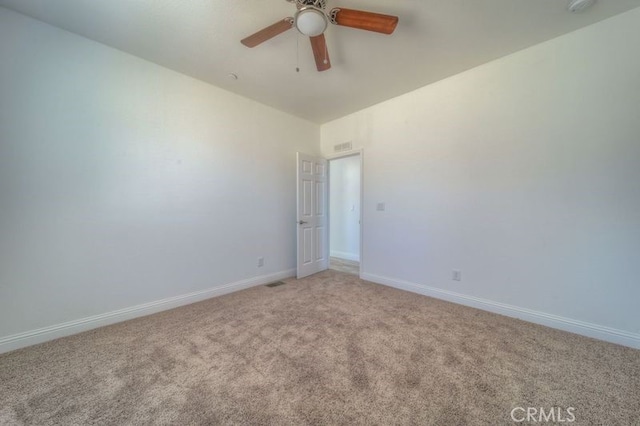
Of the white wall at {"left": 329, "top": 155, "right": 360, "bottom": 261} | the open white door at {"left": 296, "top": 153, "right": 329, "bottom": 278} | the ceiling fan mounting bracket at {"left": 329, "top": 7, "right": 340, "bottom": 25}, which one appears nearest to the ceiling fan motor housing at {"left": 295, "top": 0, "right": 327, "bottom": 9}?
the ceiling fan mounting bracket at {"left": 329, "top": 7, "right": 340, "bottom": 25}

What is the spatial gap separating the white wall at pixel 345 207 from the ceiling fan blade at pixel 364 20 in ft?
12.1

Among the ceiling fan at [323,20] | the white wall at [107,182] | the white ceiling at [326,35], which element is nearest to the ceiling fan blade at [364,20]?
the ceiling fan at [323,20]

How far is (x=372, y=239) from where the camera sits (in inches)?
144

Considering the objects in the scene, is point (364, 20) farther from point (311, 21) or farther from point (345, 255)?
point (345, 255)

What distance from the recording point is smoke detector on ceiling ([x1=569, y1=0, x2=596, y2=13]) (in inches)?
69.4

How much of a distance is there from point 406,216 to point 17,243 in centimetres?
402

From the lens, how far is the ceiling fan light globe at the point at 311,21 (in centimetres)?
154

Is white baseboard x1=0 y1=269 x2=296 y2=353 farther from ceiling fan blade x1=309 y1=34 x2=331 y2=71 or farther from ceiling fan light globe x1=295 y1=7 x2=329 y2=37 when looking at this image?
ceiling fan light globe x1=295 y1=7 x2=329 y2=37

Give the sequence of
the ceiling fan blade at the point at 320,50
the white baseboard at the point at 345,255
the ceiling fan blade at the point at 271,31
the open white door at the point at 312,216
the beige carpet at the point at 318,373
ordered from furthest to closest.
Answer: the white baseboard at the point at 345,255
the open white door at the point at 312,216
the ceiling fan blade at the point at 320,50
the ceiling fan blade at the point at 271,31
the beige carpet at the point at 318,373

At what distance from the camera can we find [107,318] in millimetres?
2299

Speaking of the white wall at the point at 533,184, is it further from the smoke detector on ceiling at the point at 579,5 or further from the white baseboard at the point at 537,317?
the smoke detector on ceiling at the point at 579,5

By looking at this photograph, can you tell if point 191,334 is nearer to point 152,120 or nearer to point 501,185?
point 152,120

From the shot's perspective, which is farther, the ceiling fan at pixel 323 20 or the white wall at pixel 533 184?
the white wall at pixel 533 184

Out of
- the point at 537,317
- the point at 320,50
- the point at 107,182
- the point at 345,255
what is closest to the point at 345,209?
the point at 345,255
